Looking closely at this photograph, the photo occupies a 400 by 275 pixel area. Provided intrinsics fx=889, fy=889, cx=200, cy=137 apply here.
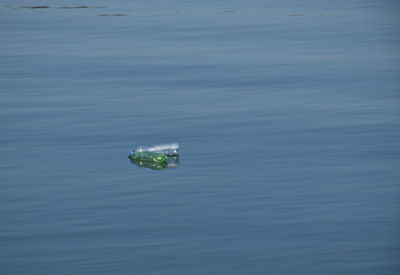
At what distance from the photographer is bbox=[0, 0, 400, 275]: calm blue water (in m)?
31.0

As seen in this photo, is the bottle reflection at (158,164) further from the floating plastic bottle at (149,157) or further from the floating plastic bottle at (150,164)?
the floating plastic bottle at (149,157)

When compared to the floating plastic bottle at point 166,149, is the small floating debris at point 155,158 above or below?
below

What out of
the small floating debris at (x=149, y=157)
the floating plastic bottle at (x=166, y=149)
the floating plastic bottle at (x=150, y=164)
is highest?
the floating plastic bottle at (x=166, y=149)

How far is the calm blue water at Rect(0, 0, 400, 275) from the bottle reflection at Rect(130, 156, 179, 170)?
1.59 feet

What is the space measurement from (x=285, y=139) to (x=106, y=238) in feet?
45.9

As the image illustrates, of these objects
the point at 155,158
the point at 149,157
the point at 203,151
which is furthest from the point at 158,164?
the point at 203,151

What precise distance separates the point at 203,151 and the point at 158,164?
2.30m

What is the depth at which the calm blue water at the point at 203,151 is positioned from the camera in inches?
1220

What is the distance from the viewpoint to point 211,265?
2967 cm

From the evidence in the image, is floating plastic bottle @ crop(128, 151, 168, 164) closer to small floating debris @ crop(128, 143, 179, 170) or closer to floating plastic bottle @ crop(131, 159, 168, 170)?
small floating debris @ crop(128, 143, 179, 170)

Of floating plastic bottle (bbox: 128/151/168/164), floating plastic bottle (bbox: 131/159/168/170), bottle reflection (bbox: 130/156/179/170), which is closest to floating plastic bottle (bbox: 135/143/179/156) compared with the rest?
floating plastic bottle (bbox: 128/151/168/164)

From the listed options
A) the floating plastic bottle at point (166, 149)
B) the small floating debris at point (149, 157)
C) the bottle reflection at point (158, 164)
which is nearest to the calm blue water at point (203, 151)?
the bottle reflection at point (158, 164)

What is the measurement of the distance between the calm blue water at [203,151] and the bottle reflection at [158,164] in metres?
0.49

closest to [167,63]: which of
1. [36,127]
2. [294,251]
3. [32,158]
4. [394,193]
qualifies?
[36,127]
